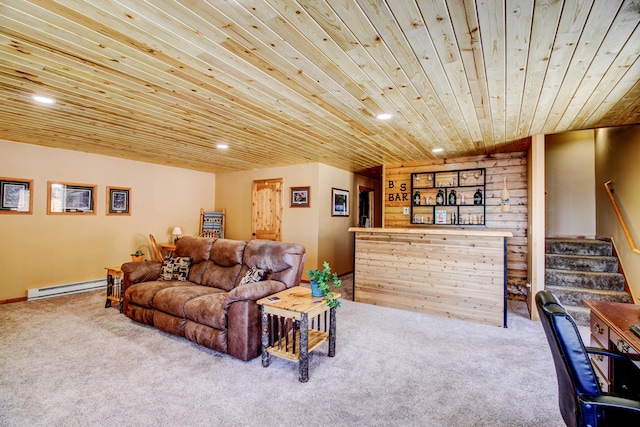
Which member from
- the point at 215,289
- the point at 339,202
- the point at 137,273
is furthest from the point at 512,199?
the point at 137,273

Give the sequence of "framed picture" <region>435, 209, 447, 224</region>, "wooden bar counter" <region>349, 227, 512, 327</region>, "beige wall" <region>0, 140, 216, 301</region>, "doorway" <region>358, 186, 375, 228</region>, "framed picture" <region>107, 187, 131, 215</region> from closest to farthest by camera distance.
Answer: "wooden bar counter" <region>349, 227, 512, 327</region>, "beige wall" <region>0, 140, 216, 301</region>, "framed picture" <region>107, 187, 131, 215</region>, "framed picture" <region>435, 209, 447, 224</region>, "doorway" <region>358, 186, 375, 228</region>

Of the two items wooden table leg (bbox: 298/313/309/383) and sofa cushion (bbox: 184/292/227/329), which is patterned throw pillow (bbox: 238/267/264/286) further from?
wooden table leg (bbox: 298/313/309/383)

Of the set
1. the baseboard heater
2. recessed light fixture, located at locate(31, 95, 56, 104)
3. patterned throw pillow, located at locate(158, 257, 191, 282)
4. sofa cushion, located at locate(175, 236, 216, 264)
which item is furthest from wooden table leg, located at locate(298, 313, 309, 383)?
the baseboard heater

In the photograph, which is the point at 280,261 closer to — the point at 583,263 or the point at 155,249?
the point at 155,249

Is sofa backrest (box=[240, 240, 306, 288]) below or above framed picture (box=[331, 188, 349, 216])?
below

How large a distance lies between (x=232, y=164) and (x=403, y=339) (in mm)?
4755

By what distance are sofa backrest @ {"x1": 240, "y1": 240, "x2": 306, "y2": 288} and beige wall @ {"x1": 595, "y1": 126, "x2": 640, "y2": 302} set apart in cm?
404

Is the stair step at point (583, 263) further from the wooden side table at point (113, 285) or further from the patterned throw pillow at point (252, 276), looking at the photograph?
the wooden side table at point (113, 285)

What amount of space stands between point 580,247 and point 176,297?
19.1 feet

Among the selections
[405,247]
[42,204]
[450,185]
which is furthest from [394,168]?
[42,204]

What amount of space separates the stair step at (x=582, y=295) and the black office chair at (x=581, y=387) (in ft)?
11.6

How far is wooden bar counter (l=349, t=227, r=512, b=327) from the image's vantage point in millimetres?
3916

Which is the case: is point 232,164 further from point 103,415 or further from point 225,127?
point 103,415

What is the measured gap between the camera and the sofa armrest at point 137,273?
3928mm
